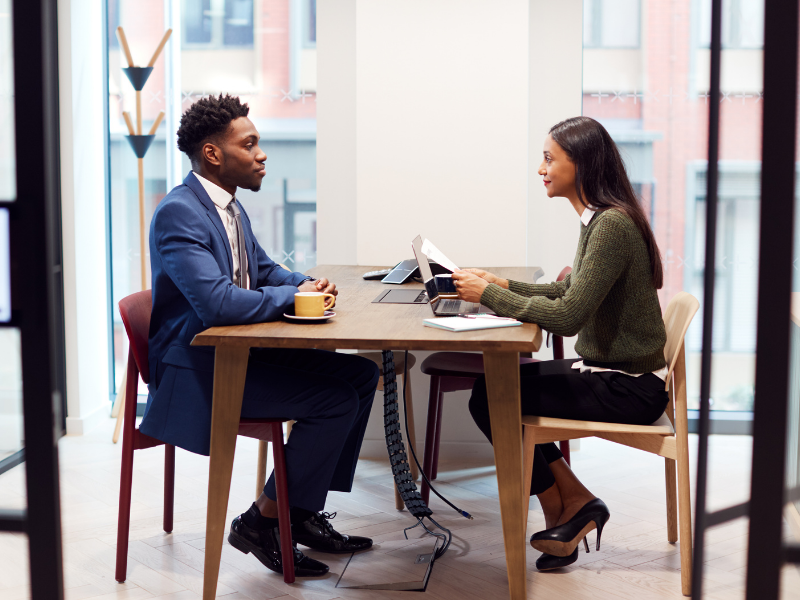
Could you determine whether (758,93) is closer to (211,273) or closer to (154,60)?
(211,273)

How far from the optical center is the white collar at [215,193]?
2.27 m

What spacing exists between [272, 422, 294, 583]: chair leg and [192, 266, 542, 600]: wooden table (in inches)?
5.3

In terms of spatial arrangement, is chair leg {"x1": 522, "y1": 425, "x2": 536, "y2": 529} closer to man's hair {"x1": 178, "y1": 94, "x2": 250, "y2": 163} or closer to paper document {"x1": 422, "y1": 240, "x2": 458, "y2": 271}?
paper document {"x1": 422, "y1": 240, "x2": 458, "y2": 271}

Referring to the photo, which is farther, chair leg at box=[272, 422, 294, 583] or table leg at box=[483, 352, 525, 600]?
chair leg at box=[272, 422, 294, 583]

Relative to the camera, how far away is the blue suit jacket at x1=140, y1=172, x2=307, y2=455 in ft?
6.47

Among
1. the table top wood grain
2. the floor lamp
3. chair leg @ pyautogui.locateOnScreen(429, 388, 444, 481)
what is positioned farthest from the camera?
the floor lamp

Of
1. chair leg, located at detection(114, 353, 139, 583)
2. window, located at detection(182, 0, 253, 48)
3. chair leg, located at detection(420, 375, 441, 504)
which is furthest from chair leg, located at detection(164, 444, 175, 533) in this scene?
window, located at detection(182, 0, 253, 48)

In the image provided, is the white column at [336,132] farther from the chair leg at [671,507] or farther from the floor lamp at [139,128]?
the chair leg at [671,507]

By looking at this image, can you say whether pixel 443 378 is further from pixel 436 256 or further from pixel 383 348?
pixel 383 348

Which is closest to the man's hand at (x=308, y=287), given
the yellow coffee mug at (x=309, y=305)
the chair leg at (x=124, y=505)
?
the yellow coffee mug at (x=309, y=305)

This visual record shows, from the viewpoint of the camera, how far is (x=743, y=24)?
857 mm

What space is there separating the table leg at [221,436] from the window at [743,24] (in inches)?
51.7

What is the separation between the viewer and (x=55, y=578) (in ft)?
2.95

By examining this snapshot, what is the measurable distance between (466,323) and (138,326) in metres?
0.91
